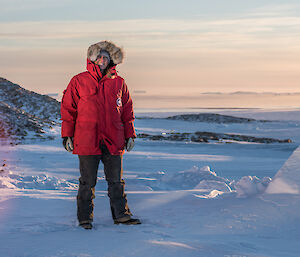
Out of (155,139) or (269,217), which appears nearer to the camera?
(269,217)

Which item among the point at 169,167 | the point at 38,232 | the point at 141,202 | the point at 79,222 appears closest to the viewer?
the point at 38,232

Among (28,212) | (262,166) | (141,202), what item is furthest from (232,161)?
(28,212)

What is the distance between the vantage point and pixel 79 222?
420cm

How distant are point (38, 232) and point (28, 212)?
764mm

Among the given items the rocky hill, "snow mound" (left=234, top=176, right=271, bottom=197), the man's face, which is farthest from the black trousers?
the rocky hill

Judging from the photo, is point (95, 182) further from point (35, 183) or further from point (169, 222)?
point (35, 183)

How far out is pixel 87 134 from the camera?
161 inches

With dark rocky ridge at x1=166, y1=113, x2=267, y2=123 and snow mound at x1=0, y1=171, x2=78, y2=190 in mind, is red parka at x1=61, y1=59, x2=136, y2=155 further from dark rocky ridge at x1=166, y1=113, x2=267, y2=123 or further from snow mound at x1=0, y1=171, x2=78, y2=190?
dark rocky ridge at x1=166, y1=113, x2=267, y2=123

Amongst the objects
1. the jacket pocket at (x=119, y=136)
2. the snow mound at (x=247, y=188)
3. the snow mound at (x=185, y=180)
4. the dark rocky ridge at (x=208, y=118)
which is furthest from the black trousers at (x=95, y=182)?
the dark rocky ridge at (x=208, y=118)

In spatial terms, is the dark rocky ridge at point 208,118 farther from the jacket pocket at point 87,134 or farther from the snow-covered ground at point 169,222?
the jacket pocket at point 87,134

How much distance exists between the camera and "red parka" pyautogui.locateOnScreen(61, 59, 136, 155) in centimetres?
409

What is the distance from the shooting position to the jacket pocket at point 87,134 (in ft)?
13.4

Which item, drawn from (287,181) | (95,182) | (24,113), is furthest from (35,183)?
(24,113)

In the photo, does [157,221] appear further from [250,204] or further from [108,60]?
[108,60]
